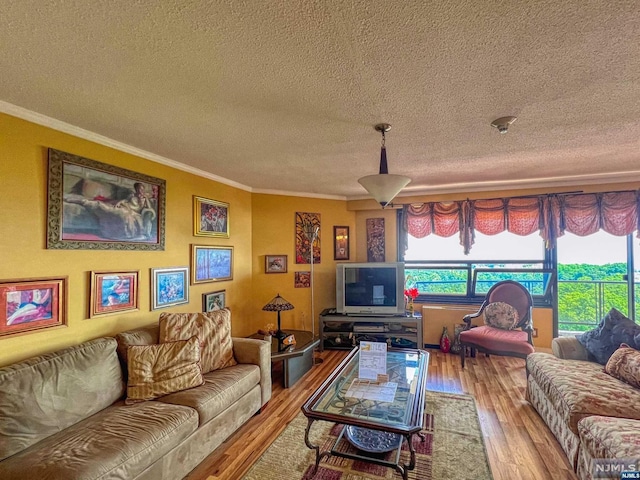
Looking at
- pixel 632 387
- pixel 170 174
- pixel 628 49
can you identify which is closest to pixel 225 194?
pixel 170 174

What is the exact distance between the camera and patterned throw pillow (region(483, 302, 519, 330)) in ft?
12.6

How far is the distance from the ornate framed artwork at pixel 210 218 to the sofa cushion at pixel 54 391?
5.16ft

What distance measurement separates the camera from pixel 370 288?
4426 millimetres

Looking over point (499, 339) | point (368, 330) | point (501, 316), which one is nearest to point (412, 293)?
point (368, 330)

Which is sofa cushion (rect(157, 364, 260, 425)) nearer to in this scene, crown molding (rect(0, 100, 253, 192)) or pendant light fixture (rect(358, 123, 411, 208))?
pendant light fixture (rect(358, 123, 411, 208))

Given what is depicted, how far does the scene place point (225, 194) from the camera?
397 cm

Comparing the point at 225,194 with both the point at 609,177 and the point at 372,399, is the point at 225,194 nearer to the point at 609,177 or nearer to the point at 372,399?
the point at 372,399

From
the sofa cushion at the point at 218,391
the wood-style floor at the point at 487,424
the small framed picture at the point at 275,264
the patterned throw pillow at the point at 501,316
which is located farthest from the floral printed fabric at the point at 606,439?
the small framed picture at the point at 275,264

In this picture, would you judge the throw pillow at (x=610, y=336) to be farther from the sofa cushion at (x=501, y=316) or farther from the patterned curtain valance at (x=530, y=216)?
the patterned curtain valance at (x=530, y=216)

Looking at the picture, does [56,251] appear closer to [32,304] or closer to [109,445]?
[32,304]

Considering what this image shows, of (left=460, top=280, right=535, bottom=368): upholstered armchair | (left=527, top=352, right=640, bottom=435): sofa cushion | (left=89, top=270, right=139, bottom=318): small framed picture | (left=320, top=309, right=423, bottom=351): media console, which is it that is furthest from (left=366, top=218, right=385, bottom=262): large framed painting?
(left=89, top=270, right=139, bottom=318): small framed picture

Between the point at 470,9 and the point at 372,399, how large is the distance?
221cm

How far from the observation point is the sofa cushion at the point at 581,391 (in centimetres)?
191

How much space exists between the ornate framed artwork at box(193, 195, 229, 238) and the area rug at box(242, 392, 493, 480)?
221 centimetres
